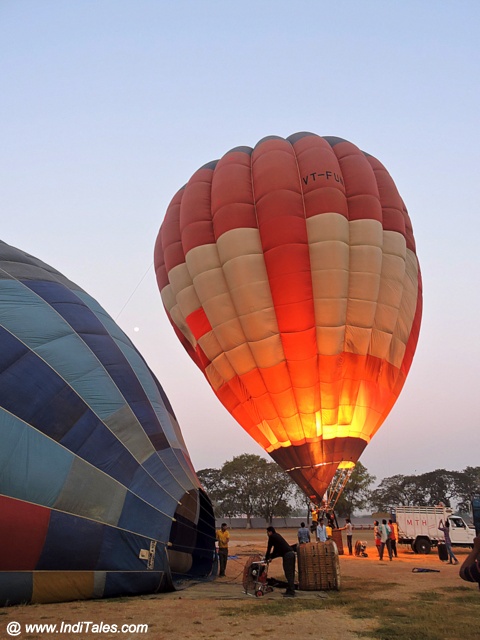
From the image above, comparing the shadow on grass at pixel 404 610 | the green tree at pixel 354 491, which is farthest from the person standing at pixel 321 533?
the green tree at pixel 354 491

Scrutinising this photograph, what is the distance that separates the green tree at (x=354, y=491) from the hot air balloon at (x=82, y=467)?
130 feet

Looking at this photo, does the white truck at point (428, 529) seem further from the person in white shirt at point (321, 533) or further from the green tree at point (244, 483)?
the green tree at point (244, 483)

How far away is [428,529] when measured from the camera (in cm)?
1717

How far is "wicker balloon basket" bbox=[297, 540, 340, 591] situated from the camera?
7.51m

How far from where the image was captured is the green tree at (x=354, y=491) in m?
45.4

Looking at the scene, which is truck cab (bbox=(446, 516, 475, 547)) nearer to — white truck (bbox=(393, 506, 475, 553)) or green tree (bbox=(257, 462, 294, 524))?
white truck (bbox=(393, 506, 475, 553))

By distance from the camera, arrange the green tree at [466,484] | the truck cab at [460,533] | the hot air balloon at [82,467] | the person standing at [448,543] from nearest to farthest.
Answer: the hot air balloon at [82,467], the person standing at [448,543], the truck cab at [460,533], the green tree at [466,484]

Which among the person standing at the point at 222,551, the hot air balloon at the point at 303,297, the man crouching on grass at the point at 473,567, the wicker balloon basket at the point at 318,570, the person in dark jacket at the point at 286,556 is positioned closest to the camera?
the man crouching on grass at the point at 473,567

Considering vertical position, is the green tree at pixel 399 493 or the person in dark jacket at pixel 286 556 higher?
the green tree at pixel 399 493

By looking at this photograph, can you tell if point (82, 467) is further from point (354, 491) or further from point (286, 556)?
point (354, 491)

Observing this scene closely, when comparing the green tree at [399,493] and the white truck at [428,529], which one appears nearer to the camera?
the white truck at [428,529]

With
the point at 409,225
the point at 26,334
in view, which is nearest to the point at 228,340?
the point at 409,225

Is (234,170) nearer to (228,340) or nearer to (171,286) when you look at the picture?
(171,286)

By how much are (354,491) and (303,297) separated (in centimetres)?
3827
